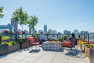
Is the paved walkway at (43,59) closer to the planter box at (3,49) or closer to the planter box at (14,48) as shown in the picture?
the planter box at (3,49)

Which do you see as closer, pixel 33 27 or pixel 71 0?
pixel 71 0

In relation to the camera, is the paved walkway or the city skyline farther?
the city skyline

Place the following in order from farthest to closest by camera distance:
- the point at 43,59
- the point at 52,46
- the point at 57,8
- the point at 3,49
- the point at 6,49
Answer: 1. the point at 57,8
2. the point at 52,46
3. the point at 6,49
4. the point at 3,49
5. the point at 43,59

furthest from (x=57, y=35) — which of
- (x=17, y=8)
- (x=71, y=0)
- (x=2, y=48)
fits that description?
(x=17, y=8)

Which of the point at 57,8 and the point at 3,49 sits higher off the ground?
the point at 57,8

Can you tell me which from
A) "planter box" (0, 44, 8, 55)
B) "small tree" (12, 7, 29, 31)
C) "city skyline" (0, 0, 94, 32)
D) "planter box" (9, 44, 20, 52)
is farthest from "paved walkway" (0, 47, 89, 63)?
"small tree" (12, 7, 29, 31)

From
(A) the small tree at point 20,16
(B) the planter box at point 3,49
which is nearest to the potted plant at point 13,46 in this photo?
(B) the planter box at point 3,49

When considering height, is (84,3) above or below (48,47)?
above

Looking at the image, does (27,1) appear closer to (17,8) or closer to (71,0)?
(71,0)

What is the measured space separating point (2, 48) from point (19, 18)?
10525 mm

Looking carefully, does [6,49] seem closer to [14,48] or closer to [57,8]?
[14,48]

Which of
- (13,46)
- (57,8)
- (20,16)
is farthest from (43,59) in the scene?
(20,16)

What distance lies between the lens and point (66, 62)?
11.8 feet

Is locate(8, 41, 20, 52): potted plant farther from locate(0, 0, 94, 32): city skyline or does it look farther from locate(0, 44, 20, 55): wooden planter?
locate(0, 0, 94, 32): city skyline
